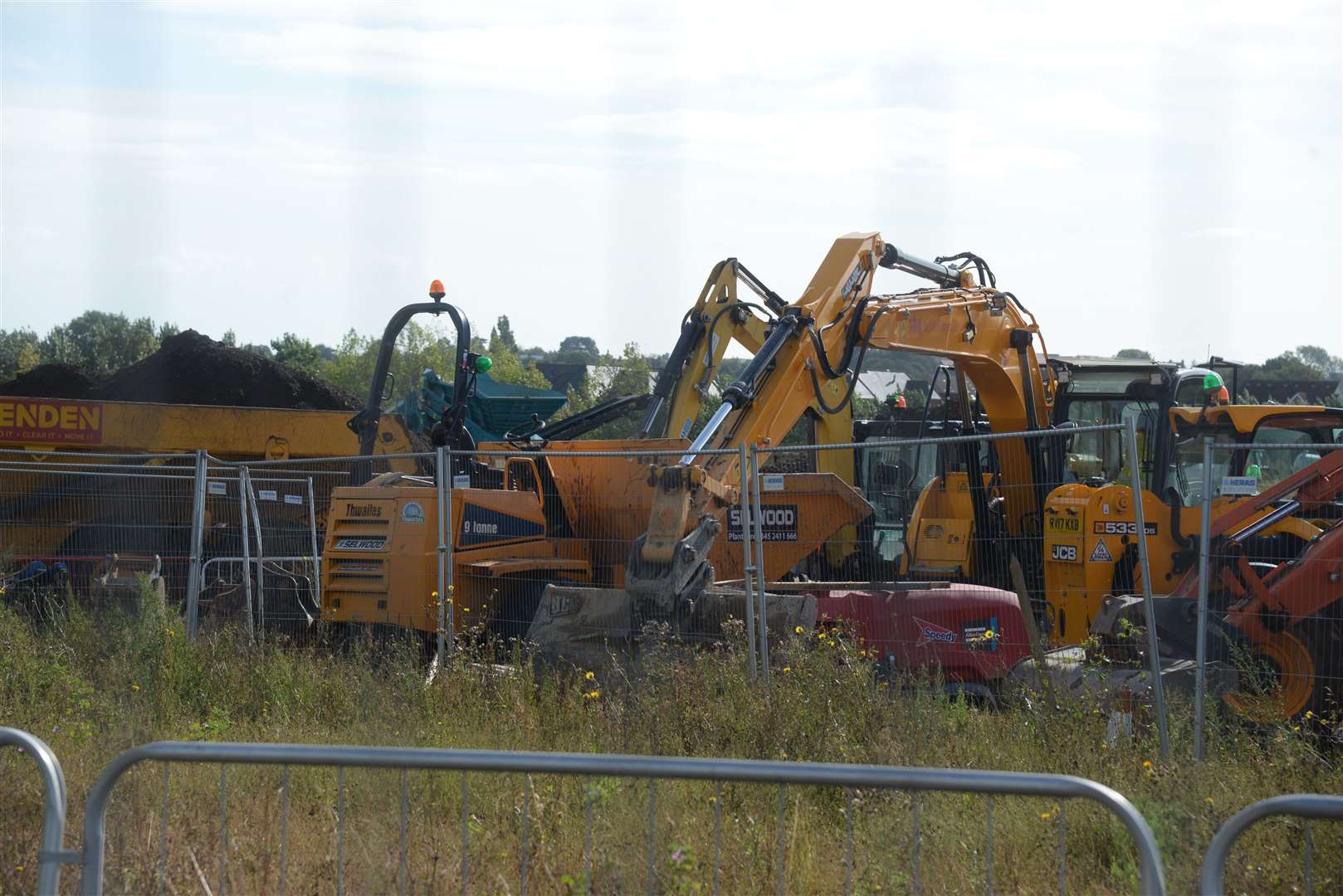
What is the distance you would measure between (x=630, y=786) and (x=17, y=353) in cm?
7630

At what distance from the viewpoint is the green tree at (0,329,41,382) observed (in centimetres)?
5919

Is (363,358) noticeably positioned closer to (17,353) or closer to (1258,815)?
(17,353)

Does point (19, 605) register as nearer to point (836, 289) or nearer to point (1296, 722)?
point (836, 289)

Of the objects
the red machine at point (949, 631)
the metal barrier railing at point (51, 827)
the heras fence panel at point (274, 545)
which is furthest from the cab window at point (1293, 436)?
the metal barrier railing at point (51, 827)

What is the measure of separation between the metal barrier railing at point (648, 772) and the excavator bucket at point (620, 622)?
5.16 m

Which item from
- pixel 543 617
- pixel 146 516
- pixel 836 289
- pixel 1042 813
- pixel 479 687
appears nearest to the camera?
pixel 1042 813

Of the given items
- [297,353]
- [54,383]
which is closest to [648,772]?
[54,383]

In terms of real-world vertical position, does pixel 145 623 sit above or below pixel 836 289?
below

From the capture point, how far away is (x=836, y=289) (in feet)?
38.2

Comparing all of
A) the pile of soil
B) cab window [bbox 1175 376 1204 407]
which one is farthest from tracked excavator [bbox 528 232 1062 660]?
the pile of soil

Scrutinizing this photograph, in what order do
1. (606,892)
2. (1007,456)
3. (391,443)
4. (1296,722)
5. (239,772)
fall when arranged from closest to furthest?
(606,892)
(239,772)
(1296,722)
(1007,456)
(391,443)

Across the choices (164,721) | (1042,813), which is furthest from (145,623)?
(1042,813)

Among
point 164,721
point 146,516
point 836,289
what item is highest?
point 836,289

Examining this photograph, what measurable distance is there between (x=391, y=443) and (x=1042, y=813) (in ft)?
41.6
